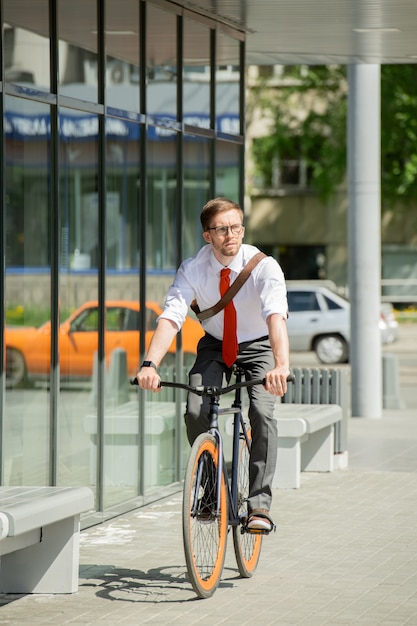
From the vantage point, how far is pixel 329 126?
47.3m

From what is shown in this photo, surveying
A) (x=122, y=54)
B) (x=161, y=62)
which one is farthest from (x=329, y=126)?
(x=122, y=54)

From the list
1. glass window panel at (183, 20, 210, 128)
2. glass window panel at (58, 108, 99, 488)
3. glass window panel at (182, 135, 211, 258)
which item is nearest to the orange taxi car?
glass window panel at (58, 108, 99, 488)

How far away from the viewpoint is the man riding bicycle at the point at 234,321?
23.1 ft

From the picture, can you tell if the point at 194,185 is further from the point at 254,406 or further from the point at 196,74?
the point at 254,406

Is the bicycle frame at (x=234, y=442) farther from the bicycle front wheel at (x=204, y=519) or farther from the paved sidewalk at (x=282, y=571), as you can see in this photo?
the paved sidewalk at (x=282, y=571)

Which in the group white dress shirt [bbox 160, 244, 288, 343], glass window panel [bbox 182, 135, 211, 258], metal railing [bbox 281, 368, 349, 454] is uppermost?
glass window panel [bbox 182, 135, 211, 258]

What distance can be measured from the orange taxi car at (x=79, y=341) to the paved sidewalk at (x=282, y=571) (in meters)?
1.08

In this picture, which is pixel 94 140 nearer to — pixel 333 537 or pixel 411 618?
pixel 333 537

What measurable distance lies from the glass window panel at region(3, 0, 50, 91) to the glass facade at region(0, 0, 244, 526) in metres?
0.01

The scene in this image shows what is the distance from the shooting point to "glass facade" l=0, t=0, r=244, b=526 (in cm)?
871

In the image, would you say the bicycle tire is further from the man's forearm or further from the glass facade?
the glass facade

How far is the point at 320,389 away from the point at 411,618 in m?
6.00

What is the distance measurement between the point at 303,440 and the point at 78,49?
3.95m

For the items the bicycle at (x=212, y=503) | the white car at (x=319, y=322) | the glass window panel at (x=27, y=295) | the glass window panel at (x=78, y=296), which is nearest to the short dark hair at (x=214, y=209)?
the bicycle at (x=212, y=503)
